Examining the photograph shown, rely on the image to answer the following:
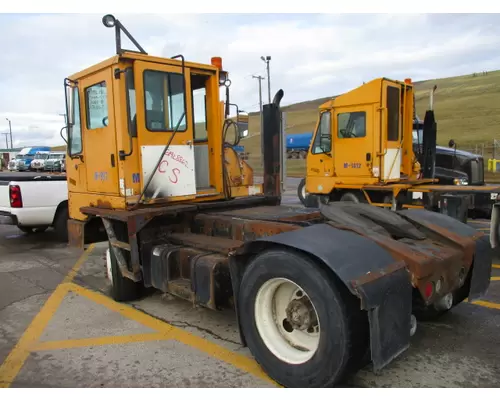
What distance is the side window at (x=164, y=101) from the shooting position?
194 inches

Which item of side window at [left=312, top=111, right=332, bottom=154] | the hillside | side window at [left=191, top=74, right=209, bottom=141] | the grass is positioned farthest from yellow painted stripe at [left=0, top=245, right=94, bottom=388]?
the hillside

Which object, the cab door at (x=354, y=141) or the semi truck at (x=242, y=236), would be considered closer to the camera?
the semi truck at (x=242, y=236)

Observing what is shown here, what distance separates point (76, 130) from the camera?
5.76 m

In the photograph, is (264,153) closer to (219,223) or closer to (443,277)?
(219,223)

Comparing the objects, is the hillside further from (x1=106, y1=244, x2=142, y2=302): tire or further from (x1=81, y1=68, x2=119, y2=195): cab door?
(x1=106, y1=244, x2=142, y2=302): tire

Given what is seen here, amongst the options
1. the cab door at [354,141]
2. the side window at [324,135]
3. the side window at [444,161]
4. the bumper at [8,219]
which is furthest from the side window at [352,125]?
the bumper at [8,219]

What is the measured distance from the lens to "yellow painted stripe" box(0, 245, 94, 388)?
3.62m

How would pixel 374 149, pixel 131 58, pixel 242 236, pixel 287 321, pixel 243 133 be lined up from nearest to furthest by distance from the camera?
pixel 287 321 → pixel 242 236 → pixel 131 58 → pixel 243 133 → pixel 374 149

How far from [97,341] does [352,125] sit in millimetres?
7297

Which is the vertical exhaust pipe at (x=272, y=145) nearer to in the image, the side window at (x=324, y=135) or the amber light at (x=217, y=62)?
the amber light at (x=217, y=62)

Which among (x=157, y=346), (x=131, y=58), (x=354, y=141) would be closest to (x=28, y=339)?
(x=157, y=346)

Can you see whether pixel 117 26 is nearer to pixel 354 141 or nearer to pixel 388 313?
pixel 388 313

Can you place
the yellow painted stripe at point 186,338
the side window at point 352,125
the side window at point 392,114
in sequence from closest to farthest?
the yellow painted stripe at point 186,338
the side window at point 392,114
the side window at point 352,125

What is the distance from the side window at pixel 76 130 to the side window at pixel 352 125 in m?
6.06
